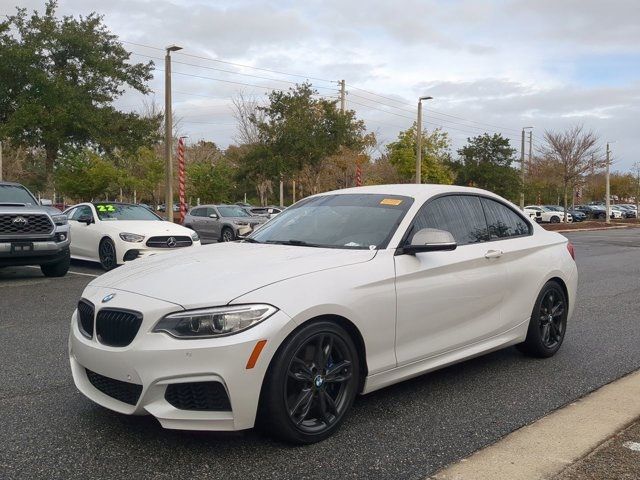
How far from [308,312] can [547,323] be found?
295cm

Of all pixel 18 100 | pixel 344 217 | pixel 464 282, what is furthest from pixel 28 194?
pixel 18 100

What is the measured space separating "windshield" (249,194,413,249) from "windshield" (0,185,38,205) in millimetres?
7296

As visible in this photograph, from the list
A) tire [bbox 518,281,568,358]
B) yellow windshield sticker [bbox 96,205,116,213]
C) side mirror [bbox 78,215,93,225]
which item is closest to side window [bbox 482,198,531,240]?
tire [bbox 518,281,568,358]

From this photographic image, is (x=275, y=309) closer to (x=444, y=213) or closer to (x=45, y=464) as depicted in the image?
(x=45, y=464)

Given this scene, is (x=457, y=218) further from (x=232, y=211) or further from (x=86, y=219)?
(x=232, y=211)

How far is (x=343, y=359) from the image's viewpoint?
12.3 feet

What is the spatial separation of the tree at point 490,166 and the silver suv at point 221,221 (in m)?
18.6

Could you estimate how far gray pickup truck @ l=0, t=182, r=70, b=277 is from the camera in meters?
9.90

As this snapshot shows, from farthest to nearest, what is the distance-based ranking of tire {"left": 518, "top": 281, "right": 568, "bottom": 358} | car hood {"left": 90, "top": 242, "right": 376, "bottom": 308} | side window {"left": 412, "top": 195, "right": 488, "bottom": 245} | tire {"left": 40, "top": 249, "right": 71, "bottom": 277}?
tire {"left": 40, "top": 249, "right": 71, "bottom": 277} → tire {"left": 518, "top": 281, "right": 568, "bottom": 358} → side window {"left": 412, "top": 195, "right": 488, "bottom": 245} → car hood {"left": 90, "top": 242, "right": 376, "bottom": 308}

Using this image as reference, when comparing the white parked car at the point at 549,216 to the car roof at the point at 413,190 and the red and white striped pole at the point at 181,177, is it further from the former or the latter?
the car roof at the point at 413,190

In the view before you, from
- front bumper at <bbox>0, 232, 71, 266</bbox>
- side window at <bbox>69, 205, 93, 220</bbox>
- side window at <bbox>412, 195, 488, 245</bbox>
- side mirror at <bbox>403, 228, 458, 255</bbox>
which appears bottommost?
front bumper at <bbox>0, 232, 71, 266</bbox>

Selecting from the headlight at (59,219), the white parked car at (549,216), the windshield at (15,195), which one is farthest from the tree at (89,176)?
the headlight at (59,219)

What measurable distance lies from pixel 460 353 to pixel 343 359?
1.24 metres

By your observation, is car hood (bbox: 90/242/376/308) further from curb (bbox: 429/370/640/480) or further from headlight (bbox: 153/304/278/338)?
curb (bbox: 429/370/640/480)
